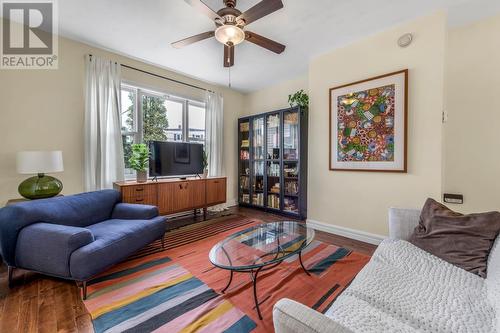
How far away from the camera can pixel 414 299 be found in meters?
1.04

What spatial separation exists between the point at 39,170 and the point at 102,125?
992mm

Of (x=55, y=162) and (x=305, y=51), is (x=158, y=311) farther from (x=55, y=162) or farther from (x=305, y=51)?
(x=305, y=51)

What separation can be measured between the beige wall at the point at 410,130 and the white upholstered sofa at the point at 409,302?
48.0 inches

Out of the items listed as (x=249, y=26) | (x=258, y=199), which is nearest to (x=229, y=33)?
(x=249, y=26)

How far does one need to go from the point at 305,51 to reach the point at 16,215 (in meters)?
3.65

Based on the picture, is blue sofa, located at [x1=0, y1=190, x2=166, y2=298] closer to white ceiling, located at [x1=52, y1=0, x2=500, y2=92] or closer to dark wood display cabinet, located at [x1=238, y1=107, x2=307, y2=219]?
white ceiling, located at [x1=52, y1=0, x2=500, y2=92]

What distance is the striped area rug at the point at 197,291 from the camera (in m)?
1.40

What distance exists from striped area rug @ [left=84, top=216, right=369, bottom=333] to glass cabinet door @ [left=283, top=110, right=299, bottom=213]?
1445mm

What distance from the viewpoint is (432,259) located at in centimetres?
141

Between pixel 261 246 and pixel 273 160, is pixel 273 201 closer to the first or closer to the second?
pixel 273 160

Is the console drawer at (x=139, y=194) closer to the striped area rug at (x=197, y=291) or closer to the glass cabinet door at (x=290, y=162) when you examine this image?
the striped area rug at (x=197, y=291)

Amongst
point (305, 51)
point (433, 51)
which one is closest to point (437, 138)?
point (433, 51)

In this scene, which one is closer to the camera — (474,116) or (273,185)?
(474,116)

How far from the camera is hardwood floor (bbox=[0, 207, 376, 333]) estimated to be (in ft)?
4.49
